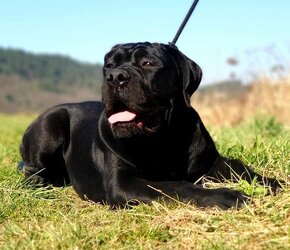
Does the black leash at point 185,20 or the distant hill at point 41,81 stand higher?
the black leash at point 185,20

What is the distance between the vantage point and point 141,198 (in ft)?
11.4

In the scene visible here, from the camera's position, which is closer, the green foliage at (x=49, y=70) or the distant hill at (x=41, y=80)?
the distant hill at (x=41, y=80)

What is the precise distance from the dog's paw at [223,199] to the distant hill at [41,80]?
93.3m

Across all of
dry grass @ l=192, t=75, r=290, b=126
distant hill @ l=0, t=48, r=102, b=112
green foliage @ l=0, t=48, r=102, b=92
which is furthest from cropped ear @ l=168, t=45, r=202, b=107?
green foliage @ l=0, t=48, r=102, b=92

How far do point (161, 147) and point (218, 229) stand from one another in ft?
3.72

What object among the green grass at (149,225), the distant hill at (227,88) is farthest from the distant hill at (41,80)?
the green grass at (149,225)

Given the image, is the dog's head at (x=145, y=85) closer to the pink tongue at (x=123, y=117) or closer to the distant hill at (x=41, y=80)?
the pink tongue at (x=123, y=117)

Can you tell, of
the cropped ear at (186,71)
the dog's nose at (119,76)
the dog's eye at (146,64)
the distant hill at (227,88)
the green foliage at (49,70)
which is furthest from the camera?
the green foliage at (49,70)

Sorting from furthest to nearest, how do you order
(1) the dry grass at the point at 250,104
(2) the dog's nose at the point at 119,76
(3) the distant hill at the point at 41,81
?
(3) the distant hill at the point at 41,81 < (1) the dry grass at the point at 250,104 < (2) the dog's nose at the point at 119,76

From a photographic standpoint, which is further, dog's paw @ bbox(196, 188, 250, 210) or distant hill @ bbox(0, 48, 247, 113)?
distant hill @ bbox(0, 48, 247, 113)

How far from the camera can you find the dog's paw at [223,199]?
3127mm

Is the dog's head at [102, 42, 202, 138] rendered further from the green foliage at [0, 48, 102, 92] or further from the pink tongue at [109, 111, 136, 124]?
the green foliage at [0, 48, 102, 92]

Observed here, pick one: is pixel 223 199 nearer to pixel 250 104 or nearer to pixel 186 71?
pixel 186 71

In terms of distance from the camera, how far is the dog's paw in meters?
3.13
